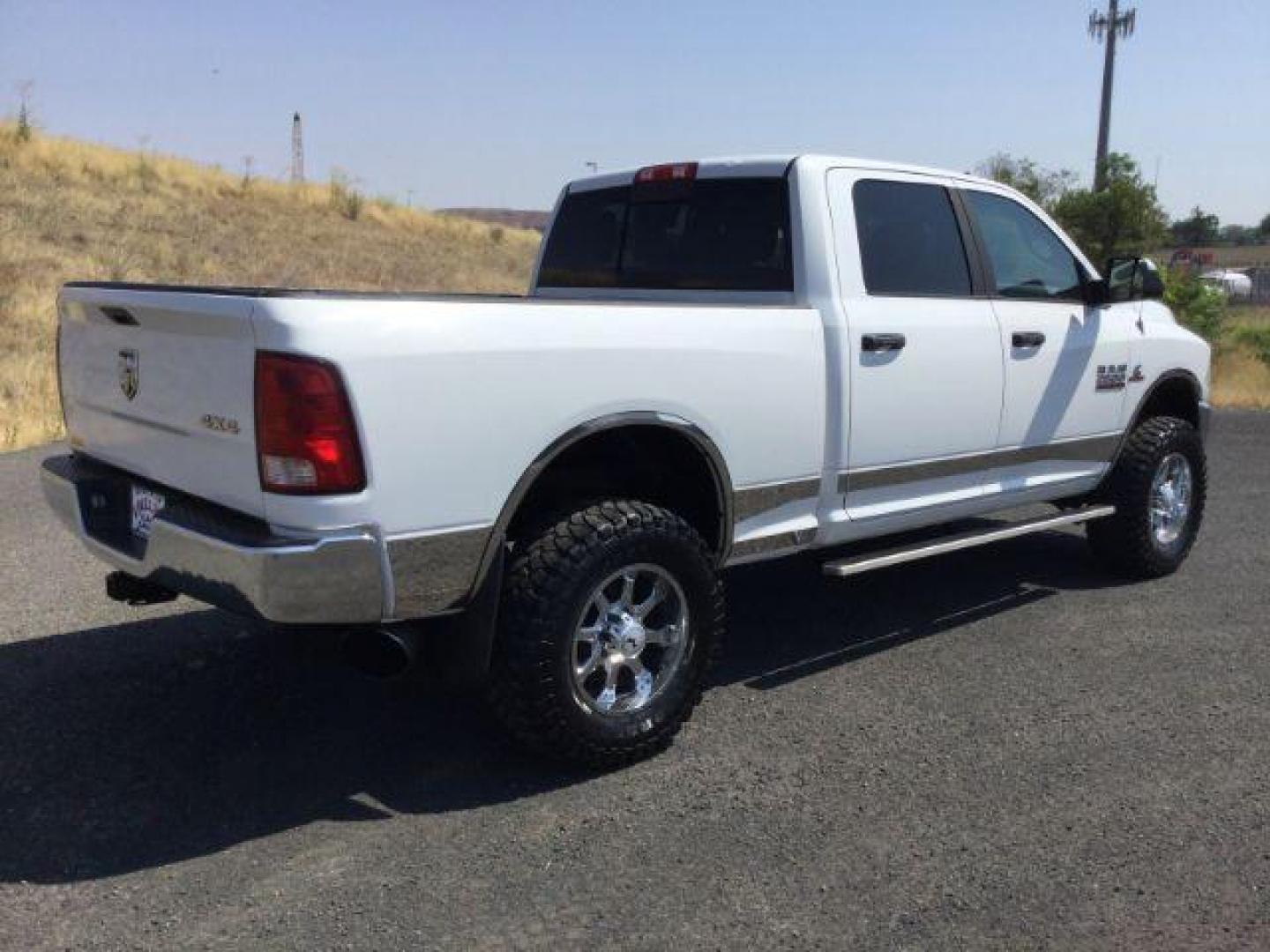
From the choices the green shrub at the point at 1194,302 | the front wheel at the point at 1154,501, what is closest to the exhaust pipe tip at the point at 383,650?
the front wheel at the point at 1154,501

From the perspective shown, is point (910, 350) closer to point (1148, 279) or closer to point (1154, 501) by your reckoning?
point (1148, 279)

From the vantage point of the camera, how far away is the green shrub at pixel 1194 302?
15.8 metres

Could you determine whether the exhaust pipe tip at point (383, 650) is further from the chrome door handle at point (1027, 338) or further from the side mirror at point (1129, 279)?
the side mirror at point (1129, 279)

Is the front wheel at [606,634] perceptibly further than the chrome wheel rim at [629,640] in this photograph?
No

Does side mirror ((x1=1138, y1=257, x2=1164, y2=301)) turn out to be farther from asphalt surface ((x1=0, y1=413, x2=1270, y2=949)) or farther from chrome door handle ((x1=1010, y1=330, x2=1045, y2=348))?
asphalt surface ((x1=0, y1=413, x2=1270, y2=949))

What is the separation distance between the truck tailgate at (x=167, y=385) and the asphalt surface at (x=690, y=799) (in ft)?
2.25

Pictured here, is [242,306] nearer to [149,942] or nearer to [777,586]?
[149,942]

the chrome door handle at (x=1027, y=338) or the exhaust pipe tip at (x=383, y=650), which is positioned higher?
the chrome door handle at (x=1027, y=338)

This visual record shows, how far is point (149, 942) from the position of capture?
281cm

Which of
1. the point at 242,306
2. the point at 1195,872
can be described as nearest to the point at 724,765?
the point at 1195,872

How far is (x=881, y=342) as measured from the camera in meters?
4.50

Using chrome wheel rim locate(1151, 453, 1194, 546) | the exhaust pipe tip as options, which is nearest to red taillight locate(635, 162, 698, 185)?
the exhaust pipe tip

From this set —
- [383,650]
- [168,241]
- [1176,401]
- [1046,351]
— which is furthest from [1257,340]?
[168,241]

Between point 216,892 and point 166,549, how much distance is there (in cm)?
97
